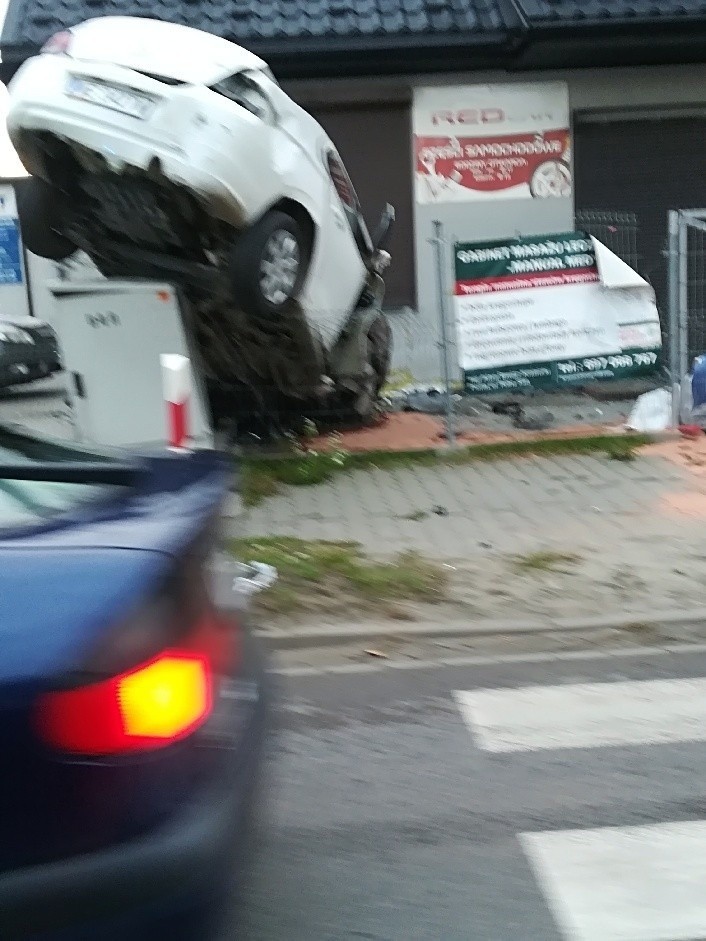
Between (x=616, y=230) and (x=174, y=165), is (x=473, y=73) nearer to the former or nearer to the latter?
(x=616, y=230)

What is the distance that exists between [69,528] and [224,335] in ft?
20.6

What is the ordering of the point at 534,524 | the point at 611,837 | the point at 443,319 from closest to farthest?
the point at 611,837, the point at 534,524, the point at 443,319

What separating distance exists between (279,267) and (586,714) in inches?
164

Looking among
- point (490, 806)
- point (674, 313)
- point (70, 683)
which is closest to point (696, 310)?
point (674, 313)

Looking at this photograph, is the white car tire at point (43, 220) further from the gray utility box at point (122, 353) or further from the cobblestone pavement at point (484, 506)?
the cobblestone pavement at point (484, 506)

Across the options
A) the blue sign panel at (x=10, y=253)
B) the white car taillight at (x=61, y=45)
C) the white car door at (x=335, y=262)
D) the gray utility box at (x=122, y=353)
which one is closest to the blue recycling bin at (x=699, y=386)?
the white car door at (x=335, y=262)

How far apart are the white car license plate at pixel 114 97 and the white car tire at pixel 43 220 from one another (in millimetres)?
960

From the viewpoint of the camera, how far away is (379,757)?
4.61 m

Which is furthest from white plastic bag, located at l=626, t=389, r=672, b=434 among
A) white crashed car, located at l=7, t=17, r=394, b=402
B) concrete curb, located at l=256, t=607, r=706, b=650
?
concrete curb, located at l=256, t=607, r=706, b=650

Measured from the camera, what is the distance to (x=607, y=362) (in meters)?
10.3

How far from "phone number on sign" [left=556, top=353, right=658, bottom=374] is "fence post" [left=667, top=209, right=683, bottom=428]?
0.64 feet

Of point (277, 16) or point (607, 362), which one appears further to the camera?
point (277, 16)

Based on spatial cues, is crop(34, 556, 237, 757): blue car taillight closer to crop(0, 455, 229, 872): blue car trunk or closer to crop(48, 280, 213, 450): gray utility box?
crop(0, 455, 229, 872): blue car trunk

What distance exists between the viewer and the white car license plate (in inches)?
288
